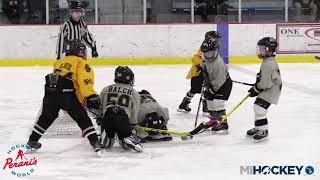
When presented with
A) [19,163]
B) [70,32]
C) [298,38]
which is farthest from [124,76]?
[298,38]

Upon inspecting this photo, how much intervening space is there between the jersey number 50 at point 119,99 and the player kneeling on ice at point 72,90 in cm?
17

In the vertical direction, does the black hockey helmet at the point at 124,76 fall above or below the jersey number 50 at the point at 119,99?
above

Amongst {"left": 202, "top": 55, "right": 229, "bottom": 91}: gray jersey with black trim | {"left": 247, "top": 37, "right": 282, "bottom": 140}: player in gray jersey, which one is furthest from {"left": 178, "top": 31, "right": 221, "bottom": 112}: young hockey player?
{"left": 247, "top": 37, "right": 282, "bottom": 140}: player in gray jersey

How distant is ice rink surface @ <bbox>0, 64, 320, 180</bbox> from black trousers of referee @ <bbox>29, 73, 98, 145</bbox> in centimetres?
21

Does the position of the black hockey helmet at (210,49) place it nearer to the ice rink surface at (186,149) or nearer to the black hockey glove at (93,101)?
the ice rink surface at (186,149)

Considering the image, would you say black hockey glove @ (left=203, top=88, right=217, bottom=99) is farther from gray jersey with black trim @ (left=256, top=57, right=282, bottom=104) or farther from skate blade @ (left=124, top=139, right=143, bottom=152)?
skate blade @ (left=124, top=139, right=143, bottom=152)

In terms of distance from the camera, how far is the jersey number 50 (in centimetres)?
409

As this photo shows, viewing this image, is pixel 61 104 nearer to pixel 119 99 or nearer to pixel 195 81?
pixel 119 99

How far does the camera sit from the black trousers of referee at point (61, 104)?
389cm

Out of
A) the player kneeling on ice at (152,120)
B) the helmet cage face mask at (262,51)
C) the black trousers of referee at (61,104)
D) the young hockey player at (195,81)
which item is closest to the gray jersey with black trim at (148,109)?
the player kneeling on ice at (152,120)

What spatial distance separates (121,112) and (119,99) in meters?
0.10

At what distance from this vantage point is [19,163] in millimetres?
3764

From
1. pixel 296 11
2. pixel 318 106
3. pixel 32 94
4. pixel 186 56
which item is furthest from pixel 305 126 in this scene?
pixel 296 11

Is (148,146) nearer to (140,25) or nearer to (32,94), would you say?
(32,94)
